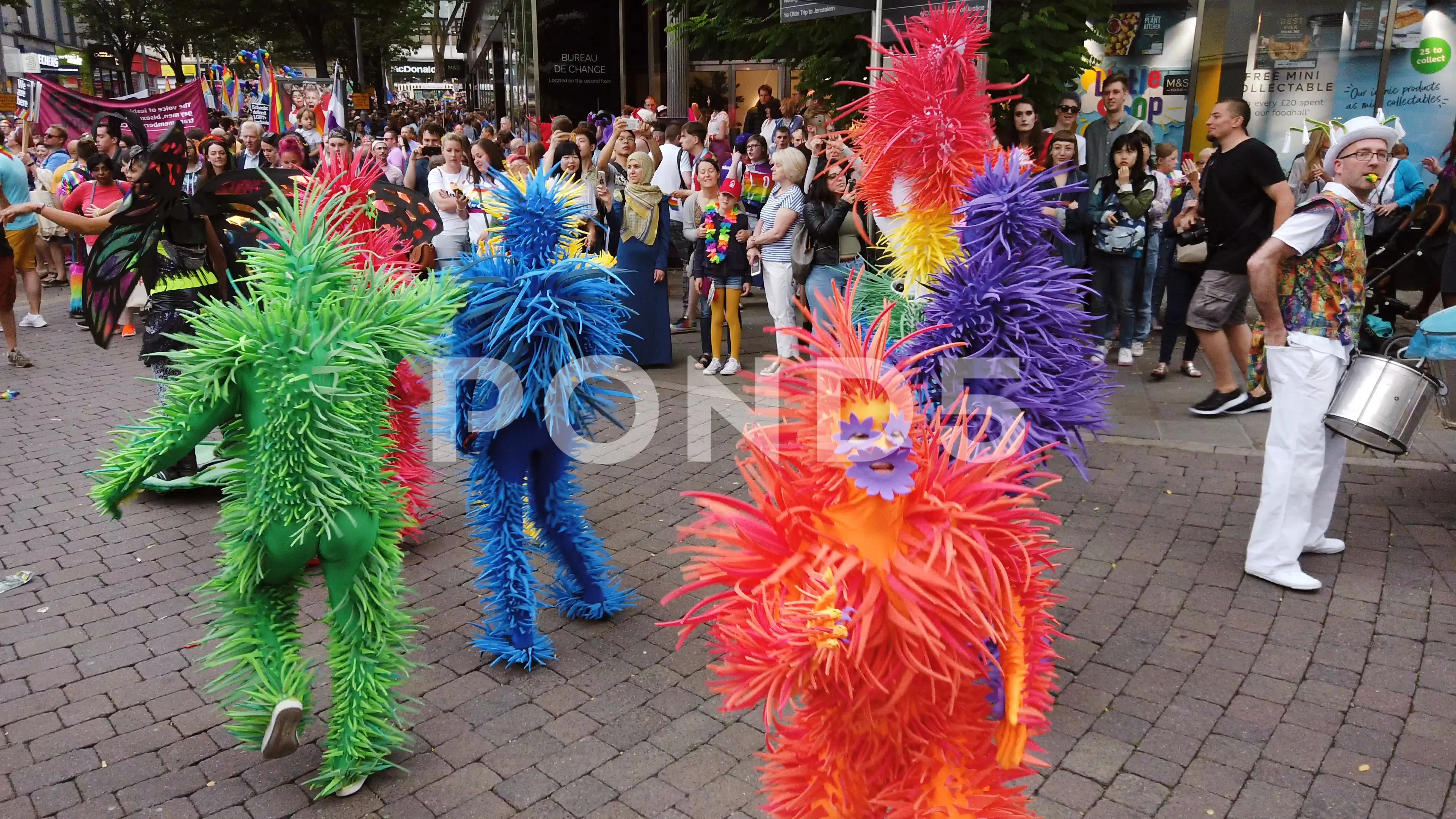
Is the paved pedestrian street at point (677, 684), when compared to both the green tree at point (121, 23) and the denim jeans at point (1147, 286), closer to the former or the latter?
the denim jeans at point (1147, 286)

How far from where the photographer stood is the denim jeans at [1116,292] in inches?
314

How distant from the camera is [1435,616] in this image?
13.5 feet

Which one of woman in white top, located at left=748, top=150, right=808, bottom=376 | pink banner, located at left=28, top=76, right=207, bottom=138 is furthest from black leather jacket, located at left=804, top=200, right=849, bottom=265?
pink banner, located at left=28, top=76, right=207, bottom=138

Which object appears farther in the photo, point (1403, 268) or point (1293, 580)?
point (1403, 268)

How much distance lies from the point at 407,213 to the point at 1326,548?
4.64m

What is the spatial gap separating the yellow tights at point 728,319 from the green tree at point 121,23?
1467 inches

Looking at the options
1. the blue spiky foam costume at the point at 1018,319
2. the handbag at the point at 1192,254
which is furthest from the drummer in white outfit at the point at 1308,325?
the handbag at the point at 1192,254

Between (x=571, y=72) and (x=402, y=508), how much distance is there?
16.7m

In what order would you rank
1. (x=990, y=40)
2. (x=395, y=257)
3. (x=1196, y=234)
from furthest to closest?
(x=990, y=40), (x=1196, y=234), (x=395, y=257)

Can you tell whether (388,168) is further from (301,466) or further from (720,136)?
(301,466)

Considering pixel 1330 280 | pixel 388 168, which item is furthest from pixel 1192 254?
pixel 388 168

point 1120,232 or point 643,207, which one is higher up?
point 643,207

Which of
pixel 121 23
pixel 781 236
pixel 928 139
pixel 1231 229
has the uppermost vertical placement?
pixel 121 23

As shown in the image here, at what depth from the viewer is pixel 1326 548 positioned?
4.72m
